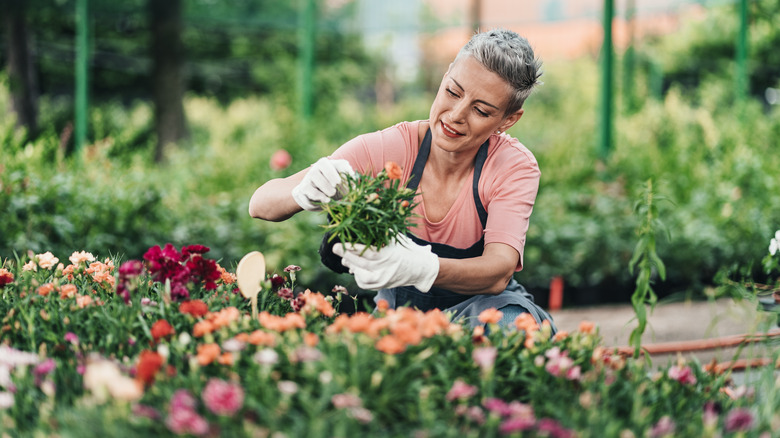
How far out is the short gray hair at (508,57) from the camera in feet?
6.91

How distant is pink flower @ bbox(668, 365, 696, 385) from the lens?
1.71 m

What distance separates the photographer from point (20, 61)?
9414mm

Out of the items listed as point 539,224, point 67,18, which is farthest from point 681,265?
point 67,18

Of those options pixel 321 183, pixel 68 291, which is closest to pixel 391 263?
pixel 321 183

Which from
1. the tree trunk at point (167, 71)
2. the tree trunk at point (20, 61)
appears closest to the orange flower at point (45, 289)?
the tree trunk at point (20, 61)

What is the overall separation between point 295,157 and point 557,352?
5151 millimetres

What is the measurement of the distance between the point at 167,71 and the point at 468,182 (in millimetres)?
8397

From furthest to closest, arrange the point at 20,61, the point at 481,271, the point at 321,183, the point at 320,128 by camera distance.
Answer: the point at 20,61, the point at 320,128, the point at 481,271, the point at 321,183

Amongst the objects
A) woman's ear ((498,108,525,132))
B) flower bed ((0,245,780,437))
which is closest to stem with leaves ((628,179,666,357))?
flower bed ((0,245,780,437))

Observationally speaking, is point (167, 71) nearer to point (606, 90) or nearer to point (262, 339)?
point (606, 90)

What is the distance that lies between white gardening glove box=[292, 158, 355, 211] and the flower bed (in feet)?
0.85

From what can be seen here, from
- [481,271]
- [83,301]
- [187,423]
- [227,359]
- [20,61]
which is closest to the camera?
[187,423]

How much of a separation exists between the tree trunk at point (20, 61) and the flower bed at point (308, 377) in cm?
828

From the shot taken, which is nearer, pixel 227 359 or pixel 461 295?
pixel 227 359
